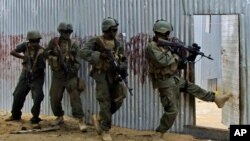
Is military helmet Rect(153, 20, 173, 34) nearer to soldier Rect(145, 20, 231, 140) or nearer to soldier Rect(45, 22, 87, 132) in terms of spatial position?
soldier Rect(145, 20, 231, 140)

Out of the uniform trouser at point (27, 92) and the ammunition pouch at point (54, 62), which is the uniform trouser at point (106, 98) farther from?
the uniform trouser at point (27, 92)

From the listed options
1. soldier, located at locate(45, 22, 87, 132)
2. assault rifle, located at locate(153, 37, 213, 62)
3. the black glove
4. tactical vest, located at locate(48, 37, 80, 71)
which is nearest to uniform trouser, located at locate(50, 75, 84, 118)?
soldier, located at locate(45, 22, 87, 132)

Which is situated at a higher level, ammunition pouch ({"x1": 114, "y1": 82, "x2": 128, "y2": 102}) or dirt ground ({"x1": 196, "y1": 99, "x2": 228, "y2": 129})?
ammunition pouch ({"x1": 114, "y1": 82, "x2": 128, "y2": 102})

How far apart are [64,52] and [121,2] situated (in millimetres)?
1274

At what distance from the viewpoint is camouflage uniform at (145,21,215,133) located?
6656 mm

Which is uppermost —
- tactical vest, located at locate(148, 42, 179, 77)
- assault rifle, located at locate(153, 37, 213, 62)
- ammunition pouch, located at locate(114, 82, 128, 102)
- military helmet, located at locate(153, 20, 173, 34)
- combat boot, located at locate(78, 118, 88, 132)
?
military helmet, located at locate(153, 20, 173, 34)

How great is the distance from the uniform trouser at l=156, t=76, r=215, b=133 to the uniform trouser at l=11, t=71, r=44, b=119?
2.39 metres

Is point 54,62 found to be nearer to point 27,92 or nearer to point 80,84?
point 80,84

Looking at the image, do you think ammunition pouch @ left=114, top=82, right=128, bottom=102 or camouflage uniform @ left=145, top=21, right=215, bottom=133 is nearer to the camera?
camouflage uniform @ left=145, top=21, right=215, bottom=133

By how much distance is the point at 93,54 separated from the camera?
6.84 m

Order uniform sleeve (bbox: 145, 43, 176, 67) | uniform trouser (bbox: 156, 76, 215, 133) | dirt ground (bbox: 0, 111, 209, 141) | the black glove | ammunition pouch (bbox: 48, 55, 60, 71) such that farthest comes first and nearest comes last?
1. ammunition pouch (bbox: 48, 55, 60, 71)
2. dirt ground (bbox: 0, 111, 209, 141)
3. the black glove
4. uniform trouser (bbox: 156, 76, 215, 133)
5. uniform sleeve (bbox: 145, 43, 176, 67)

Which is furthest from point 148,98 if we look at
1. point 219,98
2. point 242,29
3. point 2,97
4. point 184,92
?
point 2,97

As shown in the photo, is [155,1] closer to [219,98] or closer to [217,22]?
[217,22]

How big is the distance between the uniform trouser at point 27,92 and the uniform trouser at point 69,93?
35 cm
